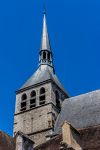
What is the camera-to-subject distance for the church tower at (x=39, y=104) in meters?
30.9

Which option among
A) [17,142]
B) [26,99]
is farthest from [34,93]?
[17,142]

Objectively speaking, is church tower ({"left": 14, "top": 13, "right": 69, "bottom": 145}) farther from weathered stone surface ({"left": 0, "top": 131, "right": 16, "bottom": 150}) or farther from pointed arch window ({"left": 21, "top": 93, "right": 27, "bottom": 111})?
weathered stone surface ({"left": 0, "top": 131, "right": 16, "bottom": 150})

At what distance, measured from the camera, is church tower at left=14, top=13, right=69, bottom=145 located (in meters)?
30.9

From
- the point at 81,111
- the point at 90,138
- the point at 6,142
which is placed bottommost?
the point at 90,138

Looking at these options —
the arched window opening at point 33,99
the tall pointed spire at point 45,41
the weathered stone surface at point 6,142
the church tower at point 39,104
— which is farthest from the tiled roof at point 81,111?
the weathered stone surface at point 6,142

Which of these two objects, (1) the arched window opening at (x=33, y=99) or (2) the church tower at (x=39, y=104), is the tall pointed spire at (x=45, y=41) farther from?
(1) the arched window opening at (x=33, y=99)

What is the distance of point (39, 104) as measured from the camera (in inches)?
1304

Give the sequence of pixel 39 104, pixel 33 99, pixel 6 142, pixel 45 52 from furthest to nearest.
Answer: pixel 45 52, pixel 33 99, pixel 39 104, pixel 6 142

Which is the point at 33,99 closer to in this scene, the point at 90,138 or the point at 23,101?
the point at 23,101

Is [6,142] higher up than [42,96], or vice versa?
[42,96]

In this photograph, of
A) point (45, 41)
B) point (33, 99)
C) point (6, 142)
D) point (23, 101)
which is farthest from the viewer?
point (45, 41)

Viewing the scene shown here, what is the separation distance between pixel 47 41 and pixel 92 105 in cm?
1558

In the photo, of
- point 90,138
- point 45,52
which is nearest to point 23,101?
point 45,52

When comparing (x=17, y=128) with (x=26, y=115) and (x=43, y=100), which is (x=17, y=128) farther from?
(x=43, y=100)
